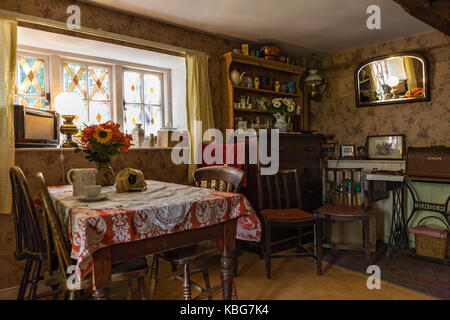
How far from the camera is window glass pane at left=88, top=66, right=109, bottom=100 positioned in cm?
328

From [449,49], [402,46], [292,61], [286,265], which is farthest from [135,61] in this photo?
[449,49]

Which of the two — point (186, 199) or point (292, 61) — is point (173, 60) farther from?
point (186, 199)

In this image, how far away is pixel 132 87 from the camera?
3564 millimetres

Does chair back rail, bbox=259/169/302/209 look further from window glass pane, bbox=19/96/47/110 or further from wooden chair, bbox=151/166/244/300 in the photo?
window glass pane, bbox=19/96/47/110

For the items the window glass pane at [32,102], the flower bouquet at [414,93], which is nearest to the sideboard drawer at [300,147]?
the flower bouquet at [414,93]

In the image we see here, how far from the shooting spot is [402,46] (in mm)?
4000

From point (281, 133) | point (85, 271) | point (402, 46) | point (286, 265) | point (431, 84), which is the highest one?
point (402, 46)

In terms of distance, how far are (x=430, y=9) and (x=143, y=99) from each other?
9.27 ft

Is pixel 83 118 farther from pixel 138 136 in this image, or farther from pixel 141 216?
pixel 141 216

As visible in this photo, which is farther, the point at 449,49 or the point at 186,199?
the point at 449,49

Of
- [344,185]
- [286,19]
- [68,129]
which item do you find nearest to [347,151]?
[344,185]

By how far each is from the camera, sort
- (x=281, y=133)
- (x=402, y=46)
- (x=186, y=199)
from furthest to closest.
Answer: (x=402, y=46), (x=281, y=133), (x=186, y=199)

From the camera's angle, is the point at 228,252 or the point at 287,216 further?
the point at 287,216
